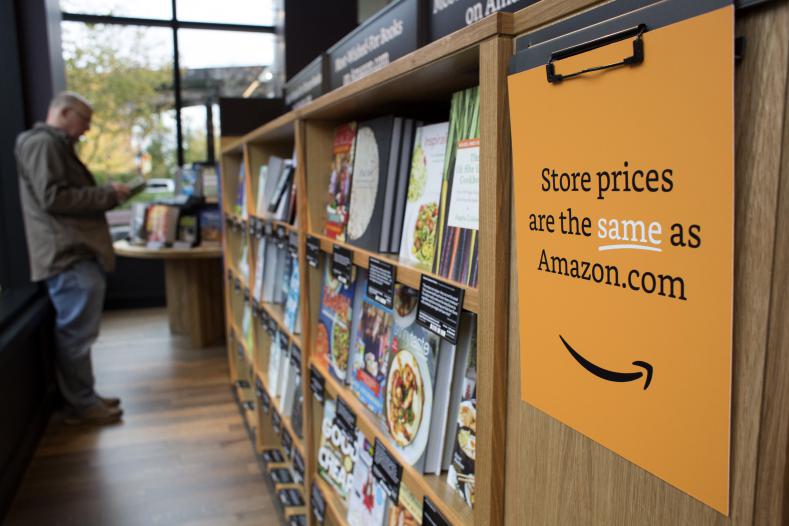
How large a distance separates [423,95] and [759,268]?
2.84ft

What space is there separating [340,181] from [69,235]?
92.7 inches

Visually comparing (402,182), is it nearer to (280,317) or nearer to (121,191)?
(280,317)

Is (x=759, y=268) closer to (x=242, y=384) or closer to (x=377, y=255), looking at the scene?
(x=377, y=255)

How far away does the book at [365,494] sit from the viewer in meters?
1.38

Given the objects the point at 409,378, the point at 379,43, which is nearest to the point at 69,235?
the point at 379,43

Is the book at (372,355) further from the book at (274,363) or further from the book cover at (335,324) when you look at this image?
the book at (274,363)

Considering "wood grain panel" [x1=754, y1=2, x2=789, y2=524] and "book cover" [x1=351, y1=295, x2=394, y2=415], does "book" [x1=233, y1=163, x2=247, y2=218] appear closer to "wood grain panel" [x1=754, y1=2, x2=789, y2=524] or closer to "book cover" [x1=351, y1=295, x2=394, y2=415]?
"book cover" [x1=351, y1=295, x2=394, y2=415]

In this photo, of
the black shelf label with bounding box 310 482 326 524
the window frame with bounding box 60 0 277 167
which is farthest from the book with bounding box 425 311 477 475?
the window frame with bounding box 60 0 277 167

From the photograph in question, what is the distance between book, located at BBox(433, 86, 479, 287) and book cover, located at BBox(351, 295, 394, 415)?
0.38 meters

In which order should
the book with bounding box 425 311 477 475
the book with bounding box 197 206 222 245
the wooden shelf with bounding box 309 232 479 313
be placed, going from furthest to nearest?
the book with bounding box 197 206 222 245 → the book with bounding box 425 311 477 475 → the wooden shelf with bounding box 309 232 479 313

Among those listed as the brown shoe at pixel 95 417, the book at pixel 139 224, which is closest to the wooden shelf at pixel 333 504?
the brown shoe at pixel 95 417

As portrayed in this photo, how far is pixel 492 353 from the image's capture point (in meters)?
0.76

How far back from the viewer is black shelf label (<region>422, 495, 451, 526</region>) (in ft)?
3.23

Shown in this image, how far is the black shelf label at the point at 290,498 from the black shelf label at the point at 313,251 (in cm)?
99
